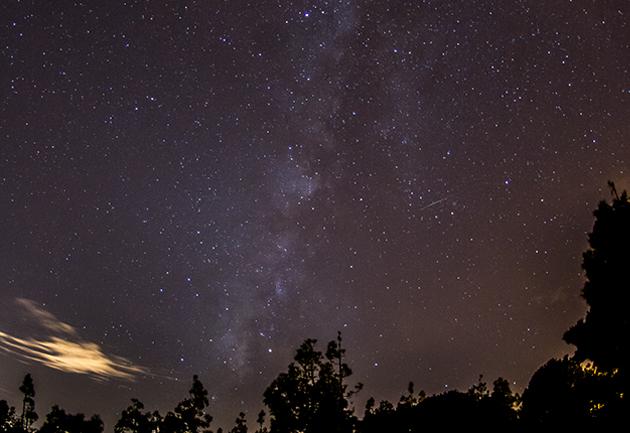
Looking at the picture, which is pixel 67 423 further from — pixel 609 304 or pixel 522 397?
pixel 609 304

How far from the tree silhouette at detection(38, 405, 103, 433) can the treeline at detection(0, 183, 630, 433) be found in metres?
0.09

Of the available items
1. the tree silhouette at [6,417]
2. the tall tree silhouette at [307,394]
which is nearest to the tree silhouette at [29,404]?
the tree silhouette at [6,417]

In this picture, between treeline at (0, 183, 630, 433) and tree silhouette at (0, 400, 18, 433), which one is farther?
tree silhouette at (0, 400, 18, 433)

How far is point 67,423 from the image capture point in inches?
1777

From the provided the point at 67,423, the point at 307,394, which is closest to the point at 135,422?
the point at 67,423

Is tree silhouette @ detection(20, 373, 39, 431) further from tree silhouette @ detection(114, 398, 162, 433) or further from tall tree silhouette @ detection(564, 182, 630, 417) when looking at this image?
tall tree silhouette @ detection(564, 182, 630, 417)

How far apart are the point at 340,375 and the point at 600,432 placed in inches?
641

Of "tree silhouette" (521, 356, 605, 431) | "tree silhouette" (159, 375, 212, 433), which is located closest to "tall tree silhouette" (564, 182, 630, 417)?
"tree silhouette" (521, 356, 605, 431)

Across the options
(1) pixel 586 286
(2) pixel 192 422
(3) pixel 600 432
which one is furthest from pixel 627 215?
(2) pixel 192 422

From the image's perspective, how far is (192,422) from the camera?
44656 millimetres

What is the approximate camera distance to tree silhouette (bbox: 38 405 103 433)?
4459 centimetres

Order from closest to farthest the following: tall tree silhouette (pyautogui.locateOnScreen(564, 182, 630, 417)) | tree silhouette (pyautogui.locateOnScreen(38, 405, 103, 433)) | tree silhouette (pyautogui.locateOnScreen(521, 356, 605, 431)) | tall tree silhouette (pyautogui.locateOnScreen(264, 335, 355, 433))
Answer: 1. tall tree silhouette (pyautogui.locateOnScreen(564, 182, 630, 417))
2. tree silhouette (pyautogui.locateOnScreen(521, 356, 605, 431))
3. tall tree silhouette (pyautogui.locateOnScreen(264, 335, 355, 433))
4. tree silhouette (pyautogui.locateOnScreen(38, 405, 103, 433))

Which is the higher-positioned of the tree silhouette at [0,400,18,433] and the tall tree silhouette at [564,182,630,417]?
the tall tree silhouette at [564,182,630,417]

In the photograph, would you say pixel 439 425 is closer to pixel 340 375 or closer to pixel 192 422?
pixel 340 375
